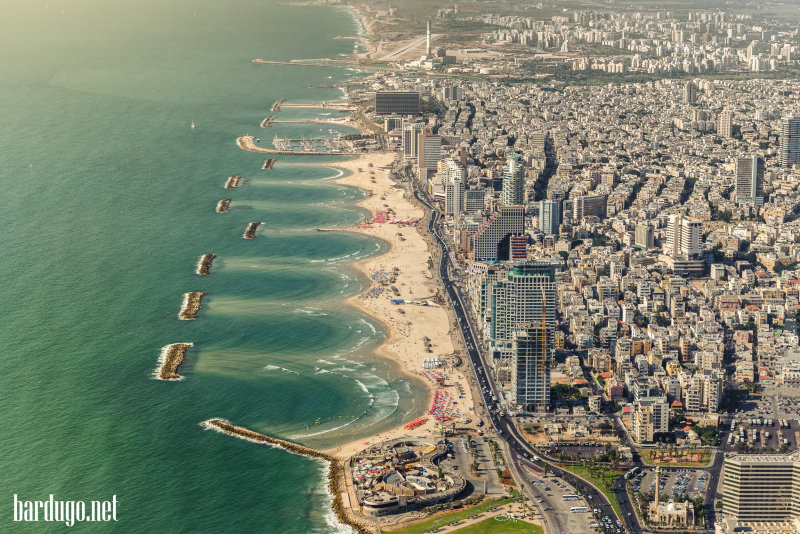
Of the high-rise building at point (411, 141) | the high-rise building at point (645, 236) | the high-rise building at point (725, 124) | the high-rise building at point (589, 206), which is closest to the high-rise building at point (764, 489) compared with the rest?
the high-rise building at point (645, 236)

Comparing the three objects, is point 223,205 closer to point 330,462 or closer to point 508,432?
point 508,432

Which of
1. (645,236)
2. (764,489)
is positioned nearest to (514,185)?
(645,236)

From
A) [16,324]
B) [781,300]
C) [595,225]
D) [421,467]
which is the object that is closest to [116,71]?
[595,225]

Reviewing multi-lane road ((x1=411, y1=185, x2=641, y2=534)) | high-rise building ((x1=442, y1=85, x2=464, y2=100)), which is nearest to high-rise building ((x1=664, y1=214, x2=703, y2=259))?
multi-lane road ((x1=411, y1=185, x2=641, y2=534))

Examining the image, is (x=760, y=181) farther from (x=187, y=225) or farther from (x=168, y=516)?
(x=168, y=516)

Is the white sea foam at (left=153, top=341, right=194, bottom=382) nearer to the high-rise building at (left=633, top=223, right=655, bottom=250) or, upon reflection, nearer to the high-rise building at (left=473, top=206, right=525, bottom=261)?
the high-rise building at (left=473, top=206, right=525, bottom=261)

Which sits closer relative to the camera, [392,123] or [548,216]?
[548,216]
